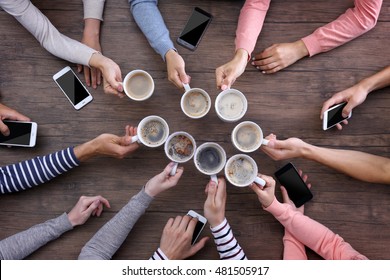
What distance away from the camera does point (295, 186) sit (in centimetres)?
167

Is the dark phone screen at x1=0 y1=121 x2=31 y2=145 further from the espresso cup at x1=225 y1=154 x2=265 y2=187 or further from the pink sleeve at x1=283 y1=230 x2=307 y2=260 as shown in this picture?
the pink sleeve at x1=283 y1=230 x2=307 y2=260

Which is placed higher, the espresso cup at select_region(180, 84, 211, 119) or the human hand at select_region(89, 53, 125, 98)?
the human hand at select_region(89, 53, 125, 98)

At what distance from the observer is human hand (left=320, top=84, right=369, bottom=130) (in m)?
1.64

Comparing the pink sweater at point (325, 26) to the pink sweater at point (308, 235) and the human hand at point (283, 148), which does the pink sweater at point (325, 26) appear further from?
the pink sweater at point (308, 235)

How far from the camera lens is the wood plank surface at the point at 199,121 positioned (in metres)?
1.67

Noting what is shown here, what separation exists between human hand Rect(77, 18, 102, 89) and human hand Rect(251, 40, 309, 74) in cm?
71

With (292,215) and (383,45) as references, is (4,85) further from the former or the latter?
(383,45)

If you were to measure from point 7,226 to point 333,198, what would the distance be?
1431mm

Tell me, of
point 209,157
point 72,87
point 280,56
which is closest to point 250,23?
point 280,56

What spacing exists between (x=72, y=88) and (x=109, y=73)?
0.23m

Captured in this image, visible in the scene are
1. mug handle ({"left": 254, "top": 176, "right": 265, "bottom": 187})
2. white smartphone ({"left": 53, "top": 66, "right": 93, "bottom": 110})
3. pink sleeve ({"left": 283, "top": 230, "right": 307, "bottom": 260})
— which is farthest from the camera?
white smartphone ({"left": 53, "top": 66, "right": 93, "bottom": 110})

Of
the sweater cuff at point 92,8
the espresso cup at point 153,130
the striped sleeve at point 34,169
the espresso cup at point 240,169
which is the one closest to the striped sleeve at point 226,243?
the espresso cup at point 240,169

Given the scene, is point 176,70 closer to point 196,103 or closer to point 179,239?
point 196,103

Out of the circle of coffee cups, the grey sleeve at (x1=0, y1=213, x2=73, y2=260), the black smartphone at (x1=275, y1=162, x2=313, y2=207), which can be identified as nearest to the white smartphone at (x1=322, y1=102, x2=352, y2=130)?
the black smartphone at (x1=275, y1=162, x2=313, y2=207)
